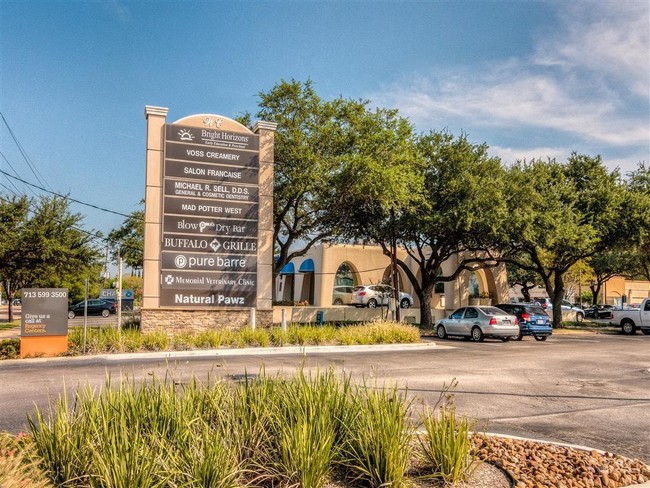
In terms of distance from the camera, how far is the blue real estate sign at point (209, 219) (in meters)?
20.5

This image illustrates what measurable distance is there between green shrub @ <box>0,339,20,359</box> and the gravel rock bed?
14.3m

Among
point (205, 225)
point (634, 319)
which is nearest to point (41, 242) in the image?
point (205, 225)

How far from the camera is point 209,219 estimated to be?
69.2 feet

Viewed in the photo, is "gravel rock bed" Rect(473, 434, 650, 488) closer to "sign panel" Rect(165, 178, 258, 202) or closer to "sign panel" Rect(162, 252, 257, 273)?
"sign panel" Rect(162, 252, 257, 273)

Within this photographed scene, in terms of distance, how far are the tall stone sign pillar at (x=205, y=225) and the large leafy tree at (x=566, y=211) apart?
1304cm

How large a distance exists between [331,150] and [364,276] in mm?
23704

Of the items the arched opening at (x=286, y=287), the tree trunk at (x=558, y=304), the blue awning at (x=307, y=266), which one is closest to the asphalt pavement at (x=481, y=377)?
the tree trunk at (x=558, y=304)

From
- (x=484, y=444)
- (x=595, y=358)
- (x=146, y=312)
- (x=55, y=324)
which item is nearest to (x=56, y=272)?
(x=146, y=312)

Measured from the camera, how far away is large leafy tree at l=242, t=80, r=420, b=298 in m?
23.5

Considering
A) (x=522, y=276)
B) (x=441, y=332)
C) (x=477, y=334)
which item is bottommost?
(x=441, y=332)

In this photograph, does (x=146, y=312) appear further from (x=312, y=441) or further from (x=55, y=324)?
(x=312, y=441)

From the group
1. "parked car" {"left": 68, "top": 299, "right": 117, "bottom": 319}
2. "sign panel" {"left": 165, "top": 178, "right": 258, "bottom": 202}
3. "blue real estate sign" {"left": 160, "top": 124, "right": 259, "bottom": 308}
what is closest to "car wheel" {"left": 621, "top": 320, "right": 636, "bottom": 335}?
"blue real estate sign" {"left": 160, "top": 124, "right": 259, "bottom": 308}

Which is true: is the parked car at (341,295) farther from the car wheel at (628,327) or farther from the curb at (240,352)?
the curb at (240,352)

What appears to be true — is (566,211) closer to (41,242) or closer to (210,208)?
(210,208)
